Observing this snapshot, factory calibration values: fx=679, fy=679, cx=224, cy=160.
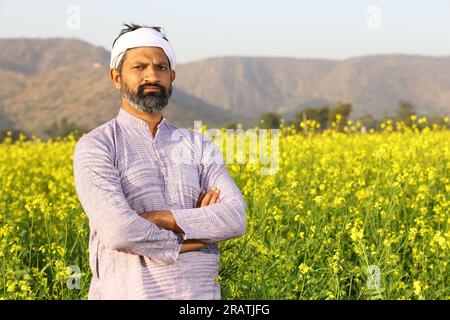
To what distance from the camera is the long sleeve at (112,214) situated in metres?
2.45

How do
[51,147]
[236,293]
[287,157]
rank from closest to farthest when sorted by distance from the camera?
[236,293] → [287,157] → [51,147]

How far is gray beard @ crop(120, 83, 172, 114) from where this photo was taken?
106 inches

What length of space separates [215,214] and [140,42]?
0.74m

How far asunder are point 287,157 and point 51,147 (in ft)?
17.6

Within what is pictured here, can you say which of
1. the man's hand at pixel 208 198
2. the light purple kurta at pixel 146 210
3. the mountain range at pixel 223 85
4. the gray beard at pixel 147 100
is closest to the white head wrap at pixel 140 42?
the gray beard at pixel 147 100

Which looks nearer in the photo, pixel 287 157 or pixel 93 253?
pixel 93 253

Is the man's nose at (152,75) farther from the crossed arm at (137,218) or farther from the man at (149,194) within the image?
the crossed arm at (137,218)

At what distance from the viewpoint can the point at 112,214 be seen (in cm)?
246

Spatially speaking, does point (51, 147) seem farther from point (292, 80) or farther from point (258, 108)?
point (292, 80)

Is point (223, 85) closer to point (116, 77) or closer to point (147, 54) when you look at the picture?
point (116, 77)

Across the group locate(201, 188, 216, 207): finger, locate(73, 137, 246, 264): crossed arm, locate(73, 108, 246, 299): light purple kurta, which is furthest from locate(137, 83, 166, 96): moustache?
locate(201, 188, 216, 207): finger

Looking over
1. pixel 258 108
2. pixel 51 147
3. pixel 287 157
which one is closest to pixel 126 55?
pixel 287 157

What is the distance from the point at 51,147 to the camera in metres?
10.9
